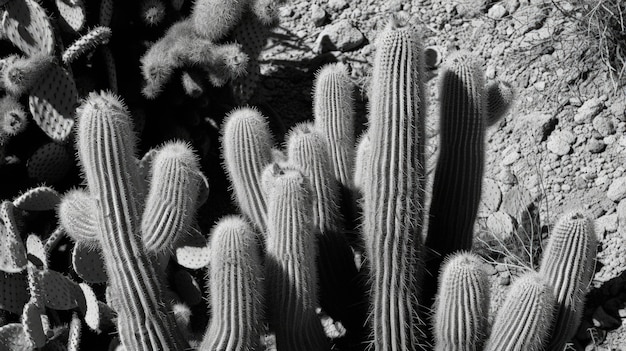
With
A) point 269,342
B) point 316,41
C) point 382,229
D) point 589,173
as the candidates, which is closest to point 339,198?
point 382,229

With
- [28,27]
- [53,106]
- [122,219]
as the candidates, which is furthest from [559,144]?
[28,27]

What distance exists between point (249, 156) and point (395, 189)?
0.72 m

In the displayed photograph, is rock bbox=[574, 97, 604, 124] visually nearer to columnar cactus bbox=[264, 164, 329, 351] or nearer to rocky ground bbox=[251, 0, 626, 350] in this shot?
rocky ground bbox=[251, 0, 626, 350]

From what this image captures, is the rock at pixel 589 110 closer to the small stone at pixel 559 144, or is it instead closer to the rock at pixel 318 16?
the small stone at pixel 559 144

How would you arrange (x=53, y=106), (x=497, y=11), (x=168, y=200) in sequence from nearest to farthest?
(x=168, y=200) < (x=53, y=106) < (x=497, y=11)

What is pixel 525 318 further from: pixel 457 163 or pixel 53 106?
pixel 53 106

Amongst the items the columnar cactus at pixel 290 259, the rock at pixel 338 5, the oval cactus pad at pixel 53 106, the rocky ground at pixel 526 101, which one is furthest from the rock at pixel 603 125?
the oval cactus pad at pixel 53 106

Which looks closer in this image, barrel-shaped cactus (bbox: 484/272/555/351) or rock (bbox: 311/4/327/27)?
barrel-shaped cactus (bbox: 484/272/555/351)

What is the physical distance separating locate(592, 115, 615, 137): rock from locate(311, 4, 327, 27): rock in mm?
1929

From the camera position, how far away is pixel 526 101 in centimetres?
481

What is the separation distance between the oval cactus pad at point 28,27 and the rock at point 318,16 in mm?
1943

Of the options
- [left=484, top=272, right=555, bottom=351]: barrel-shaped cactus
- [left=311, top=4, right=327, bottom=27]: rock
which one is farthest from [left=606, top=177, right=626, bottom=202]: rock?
[left=311, top=4, right=327, bottom=27]: rock

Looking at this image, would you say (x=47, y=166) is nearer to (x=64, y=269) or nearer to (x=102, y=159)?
(x=64, y=269)

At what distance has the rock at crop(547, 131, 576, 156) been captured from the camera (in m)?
4.56
